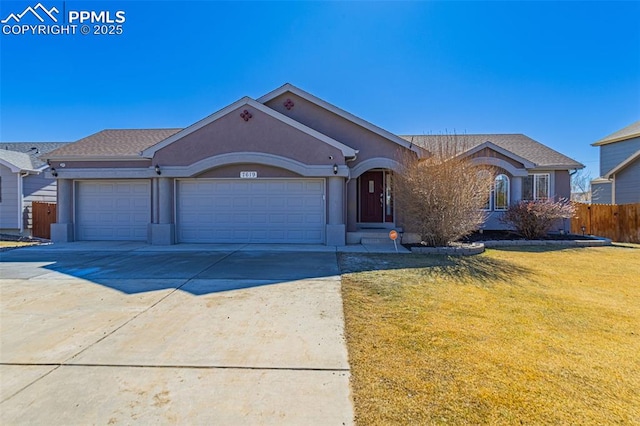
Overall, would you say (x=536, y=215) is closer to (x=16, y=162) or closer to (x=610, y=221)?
(x=610, y=221)

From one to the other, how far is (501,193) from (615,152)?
52.2ft

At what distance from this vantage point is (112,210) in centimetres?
1412

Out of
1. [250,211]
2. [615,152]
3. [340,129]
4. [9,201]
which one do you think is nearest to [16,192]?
[9,201]

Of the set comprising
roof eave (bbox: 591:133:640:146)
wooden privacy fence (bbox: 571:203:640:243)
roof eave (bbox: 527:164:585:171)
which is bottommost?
wooden privacy fence (bbox: 571:203:640:243)

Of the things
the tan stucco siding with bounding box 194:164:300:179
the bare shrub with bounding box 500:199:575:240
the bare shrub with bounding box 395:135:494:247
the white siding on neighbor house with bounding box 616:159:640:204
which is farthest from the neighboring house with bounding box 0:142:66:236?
the white siding on neighbor house with bounding box 616:159:640:204

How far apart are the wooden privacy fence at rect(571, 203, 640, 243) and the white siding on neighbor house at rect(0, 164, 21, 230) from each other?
27.9m

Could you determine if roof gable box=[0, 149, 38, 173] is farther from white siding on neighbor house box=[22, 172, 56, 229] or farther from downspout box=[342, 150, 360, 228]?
downspout box=[342, 150, 360, 228]

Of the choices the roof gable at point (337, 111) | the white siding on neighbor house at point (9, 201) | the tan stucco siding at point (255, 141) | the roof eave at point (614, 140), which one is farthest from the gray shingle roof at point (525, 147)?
the white siding on neighbor house at point (9, 201)

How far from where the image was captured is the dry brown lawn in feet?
9.13

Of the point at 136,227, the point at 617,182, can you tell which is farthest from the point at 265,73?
the point at 617,182

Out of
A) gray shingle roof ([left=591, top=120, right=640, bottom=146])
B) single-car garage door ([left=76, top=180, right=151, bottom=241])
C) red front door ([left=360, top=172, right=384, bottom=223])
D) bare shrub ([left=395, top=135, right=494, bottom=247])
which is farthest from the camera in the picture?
gray shingle roof ([left=591, top=120, right=640, bottom=146])

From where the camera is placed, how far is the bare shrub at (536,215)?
13016 mm

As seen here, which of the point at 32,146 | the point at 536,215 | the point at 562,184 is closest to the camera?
the point at 536,215

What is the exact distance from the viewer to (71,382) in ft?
10.8
